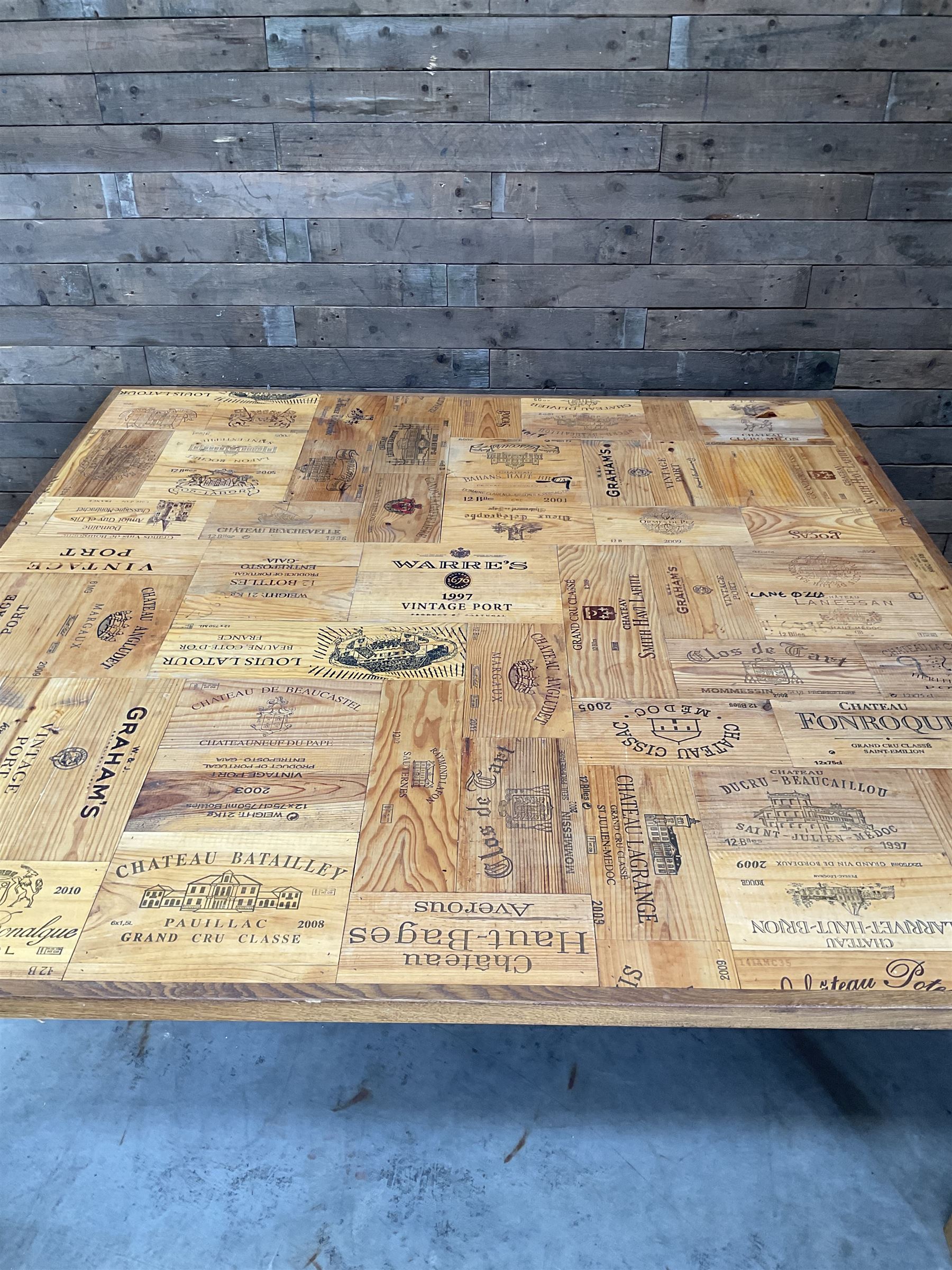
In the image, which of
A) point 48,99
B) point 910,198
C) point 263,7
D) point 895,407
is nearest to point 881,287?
point 910,198

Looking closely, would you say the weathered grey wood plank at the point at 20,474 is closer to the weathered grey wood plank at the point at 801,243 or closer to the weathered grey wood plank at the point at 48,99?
the weathered grey wood plank at the point at 48,99

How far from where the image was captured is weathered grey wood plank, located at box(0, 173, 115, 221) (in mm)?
2320

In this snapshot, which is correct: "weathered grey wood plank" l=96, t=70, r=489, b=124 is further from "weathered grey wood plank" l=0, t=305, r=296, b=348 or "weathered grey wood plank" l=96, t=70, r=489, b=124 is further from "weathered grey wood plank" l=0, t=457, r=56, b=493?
"weathered grey wood plank" l=0, t=457, r=56, b=493

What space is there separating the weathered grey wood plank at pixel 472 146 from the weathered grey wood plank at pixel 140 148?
70mm

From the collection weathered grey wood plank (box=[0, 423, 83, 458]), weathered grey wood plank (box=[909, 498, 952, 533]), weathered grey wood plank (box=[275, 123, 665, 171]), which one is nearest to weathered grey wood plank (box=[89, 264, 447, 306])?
weathered grey wood plank (box=[275, 123, 665, 171])

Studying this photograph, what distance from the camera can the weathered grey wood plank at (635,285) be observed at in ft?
7.87

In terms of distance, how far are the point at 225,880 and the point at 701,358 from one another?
6.19 feet

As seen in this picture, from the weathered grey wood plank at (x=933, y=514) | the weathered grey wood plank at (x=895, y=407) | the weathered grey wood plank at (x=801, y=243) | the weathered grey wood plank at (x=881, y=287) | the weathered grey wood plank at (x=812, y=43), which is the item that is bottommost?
the weathered grey wood plank at (x=933, y=514)

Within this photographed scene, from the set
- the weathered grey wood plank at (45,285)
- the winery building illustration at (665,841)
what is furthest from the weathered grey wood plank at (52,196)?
the winery building illustration at (665,841)

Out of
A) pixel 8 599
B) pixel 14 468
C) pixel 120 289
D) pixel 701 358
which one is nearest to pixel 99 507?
pixel 8 599

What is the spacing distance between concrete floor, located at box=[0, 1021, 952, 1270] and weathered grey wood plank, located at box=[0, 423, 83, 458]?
1546 mm

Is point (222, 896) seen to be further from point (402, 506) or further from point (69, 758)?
point (402, 506)

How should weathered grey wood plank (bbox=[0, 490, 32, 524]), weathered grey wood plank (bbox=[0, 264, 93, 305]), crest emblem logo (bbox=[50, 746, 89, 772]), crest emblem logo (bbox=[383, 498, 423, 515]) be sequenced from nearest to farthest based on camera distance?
1. crest emblem logo (bbox=[50, 746, 89, 772])
2. crest emblem logo (bbox=[383, 498, 423, 515])
3. weathered grey wood plank (bbox=[0, 264, 93, 305])
4. weathered grey wood plank (bbox=[0, 490, 32, 524])

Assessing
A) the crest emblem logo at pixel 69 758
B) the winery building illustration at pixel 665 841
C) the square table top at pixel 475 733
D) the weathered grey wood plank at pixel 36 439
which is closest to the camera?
the square table top at pixel 475 733
